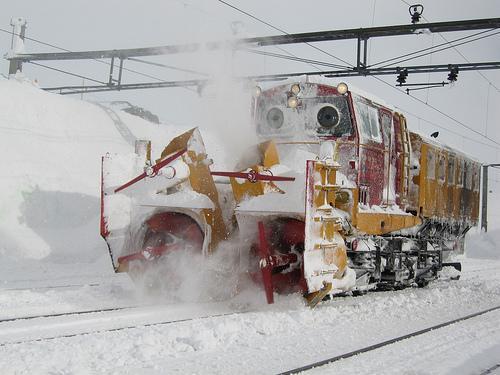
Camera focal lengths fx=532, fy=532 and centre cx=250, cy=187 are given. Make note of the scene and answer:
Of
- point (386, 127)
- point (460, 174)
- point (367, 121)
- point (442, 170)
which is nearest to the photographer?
point (367, 121)

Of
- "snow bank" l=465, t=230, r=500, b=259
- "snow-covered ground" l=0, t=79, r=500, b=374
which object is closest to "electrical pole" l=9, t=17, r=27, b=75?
"snow-covered ground" l=0, t=79, r=500, b=374

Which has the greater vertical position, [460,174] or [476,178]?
[476,178]

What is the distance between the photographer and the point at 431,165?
10.1 m

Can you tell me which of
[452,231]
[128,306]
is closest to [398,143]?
[452,231]

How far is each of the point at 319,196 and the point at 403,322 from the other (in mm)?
1941

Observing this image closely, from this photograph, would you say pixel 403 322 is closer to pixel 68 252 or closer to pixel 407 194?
pixel 407 194

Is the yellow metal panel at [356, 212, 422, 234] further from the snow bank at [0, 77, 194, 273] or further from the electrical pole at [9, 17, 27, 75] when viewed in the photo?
the electrical pole at [9, 17, 27, 75]

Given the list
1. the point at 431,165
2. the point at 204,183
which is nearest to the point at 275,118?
the point at 204,183

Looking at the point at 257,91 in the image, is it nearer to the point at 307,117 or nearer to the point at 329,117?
the point at 307,117

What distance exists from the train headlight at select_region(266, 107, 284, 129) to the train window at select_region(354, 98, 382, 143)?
1171 millimetres

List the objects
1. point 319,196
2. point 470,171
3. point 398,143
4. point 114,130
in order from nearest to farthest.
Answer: point 319,196, point 398,143, point 470,171, point 114,130

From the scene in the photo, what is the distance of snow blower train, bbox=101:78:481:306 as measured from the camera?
20.9ft

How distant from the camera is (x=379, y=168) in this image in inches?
326

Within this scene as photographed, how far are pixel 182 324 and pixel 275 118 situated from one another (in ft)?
12.4
